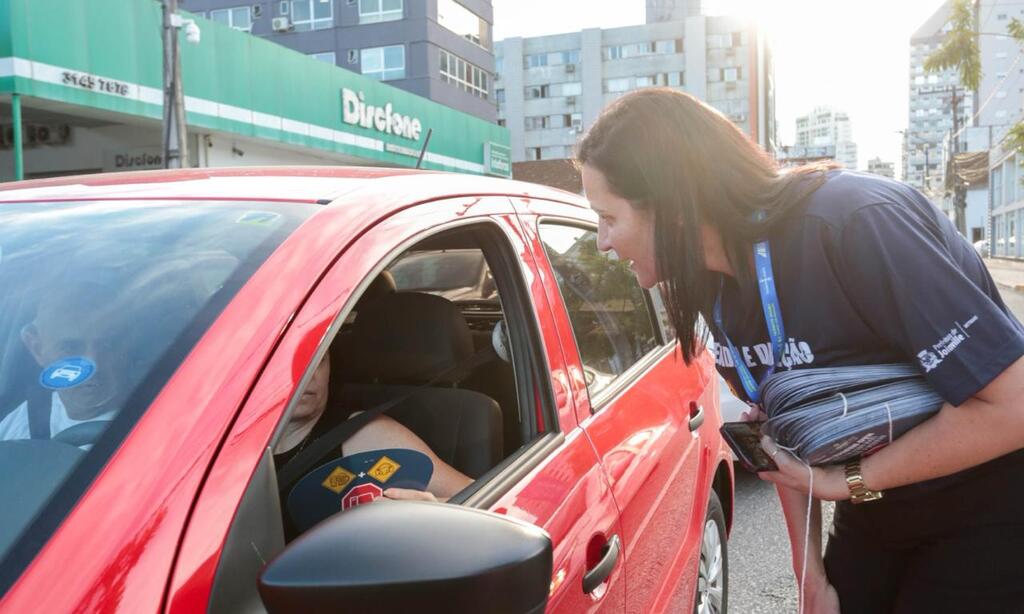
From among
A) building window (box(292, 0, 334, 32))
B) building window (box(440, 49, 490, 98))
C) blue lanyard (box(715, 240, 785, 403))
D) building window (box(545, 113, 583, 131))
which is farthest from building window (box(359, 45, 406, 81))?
blue lanyard (box(715, 240, 785, 403))

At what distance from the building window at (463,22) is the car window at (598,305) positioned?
39355 mm

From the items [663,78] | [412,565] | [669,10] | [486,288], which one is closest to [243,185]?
[412,565]

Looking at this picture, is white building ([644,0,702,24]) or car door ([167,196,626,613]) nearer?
car door ([167,196,626,613])

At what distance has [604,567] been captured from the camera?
1.77m

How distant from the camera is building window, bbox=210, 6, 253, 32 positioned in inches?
1692

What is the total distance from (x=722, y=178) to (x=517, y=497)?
2.37ft

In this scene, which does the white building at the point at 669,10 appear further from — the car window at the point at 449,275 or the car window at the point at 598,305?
the car window at the point at 598,305

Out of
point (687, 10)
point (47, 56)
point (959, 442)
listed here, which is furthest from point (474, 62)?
point (959, 442)

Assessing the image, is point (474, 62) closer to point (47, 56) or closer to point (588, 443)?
point (47, 56)

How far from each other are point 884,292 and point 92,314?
1.29m

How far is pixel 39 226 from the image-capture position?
155cm

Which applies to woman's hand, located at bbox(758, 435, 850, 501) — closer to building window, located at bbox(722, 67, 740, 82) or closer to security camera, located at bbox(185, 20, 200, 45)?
security camera, located at bbox(185, 20, 200, 45)

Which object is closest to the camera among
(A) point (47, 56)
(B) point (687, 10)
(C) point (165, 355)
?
(C) point (165, 355)

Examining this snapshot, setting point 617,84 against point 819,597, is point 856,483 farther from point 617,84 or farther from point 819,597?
point 617,84
